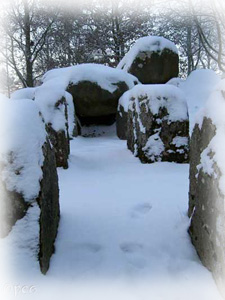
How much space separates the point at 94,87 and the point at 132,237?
234 inches

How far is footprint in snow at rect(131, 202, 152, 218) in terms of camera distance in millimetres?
2385

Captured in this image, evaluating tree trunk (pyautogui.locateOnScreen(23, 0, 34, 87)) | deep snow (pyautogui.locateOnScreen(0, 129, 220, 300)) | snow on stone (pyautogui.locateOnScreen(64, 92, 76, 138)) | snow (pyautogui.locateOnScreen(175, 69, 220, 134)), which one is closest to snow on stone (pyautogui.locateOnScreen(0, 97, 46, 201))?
deep snow (pyautogui.locateOnScreen(0, 129, 220, 300))

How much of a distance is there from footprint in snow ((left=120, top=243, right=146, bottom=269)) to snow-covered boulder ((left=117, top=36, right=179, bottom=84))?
8.30 m

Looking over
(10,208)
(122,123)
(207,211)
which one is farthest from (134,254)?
(122,123)

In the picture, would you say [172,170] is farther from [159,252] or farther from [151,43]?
[151,43]

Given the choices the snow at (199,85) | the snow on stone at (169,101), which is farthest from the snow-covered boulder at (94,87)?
the snow on stone at (169,101)

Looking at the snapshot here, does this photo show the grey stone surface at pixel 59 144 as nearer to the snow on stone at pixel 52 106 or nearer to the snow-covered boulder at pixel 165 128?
the snow on stone at pixel 52 106

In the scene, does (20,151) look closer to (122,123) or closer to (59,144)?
(59,144)

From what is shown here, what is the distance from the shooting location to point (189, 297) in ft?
4.91

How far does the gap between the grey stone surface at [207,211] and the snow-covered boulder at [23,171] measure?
0.91 metres

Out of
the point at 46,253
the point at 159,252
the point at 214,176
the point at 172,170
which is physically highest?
the point at 214,176

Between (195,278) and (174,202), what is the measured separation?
98 cm

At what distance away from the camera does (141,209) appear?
248cm

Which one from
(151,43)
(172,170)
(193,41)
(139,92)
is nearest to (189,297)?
(172,170)
